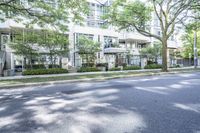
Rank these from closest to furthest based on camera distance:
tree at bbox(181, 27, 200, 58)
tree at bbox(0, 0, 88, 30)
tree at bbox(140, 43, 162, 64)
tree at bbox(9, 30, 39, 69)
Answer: tree at bbox(0, 0, 88, 30) < tree at bbox(9, 30, 39, 69) < tree at bbox(140, 43, 162, 64) < tree at bbox(181, 27, 200, 58)

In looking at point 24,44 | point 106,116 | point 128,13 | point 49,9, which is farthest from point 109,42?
point 106,116

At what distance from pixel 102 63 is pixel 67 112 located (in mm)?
25395

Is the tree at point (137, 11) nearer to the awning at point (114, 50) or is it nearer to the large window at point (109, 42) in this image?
the awning at point (114, 50)

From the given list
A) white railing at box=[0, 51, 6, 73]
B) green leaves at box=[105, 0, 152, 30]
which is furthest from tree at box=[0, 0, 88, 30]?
white railing at box=[0, 51, 6, 73]

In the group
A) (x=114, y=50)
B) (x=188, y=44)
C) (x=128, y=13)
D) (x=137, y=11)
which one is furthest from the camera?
(x=188, y=44)

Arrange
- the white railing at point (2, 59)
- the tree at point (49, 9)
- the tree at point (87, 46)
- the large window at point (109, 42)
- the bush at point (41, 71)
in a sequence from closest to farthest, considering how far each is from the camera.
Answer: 1. the tree at point (49, 9)
2. the bush at point (41, 71)
3. the white railing at point (2, 59)
4. the tree at point (87, 46)
5. the large window at point (109, 42)

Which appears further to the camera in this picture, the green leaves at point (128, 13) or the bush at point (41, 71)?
the green leaves at point (128, 13)

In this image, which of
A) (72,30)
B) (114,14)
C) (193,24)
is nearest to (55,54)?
(114,14)

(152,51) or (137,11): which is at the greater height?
(137,11)

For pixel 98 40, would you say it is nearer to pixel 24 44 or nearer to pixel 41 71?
pixel 41 71

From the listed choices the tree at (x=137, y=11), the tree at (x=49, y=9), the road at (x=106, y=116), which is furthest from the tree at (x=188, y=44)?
the road at (x=106, y=116)

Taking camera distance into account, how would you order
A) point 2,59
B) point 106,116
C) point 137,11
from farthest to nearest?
point 2,59, point 137,11, point 106,116

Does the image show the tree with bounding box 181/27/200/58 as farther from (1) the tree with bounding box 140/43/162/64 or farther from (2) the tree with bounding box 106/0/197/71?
(2) the tree with bounding box 106/0/197/71

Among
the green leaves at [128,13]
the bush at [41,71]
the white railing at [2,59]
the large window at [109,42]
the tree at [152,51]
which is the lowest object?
the bush at [41,71]
